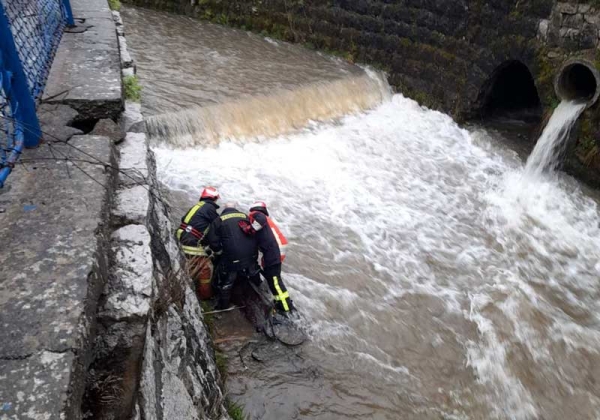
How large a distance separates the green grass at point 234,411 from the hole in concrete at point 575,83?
7.97 meters

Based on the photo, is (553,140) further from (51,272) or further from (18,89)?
(51,272)

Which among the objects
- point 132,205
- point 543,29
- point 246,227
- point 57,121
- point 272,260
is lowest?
point 272,260

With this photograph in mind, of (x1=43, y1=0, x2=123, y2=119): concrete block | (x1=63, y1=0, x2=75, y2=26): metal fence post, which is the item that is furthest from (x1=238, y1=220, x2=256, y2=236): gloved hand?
(x1=63, y1=0, x2=75, y2=26): metal fence post

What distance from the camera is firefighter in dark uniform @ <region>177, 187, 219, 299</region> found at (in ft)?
16.1

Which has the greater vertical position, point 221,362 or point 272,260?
point 272,260

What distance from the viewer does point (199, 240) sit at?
16.3 feet

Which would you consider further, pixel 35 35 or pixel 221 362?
pixel 221 362

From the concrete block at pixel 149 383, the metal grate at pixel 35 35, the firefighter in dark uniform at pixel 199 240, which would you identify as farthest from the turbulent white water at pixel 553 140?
the concrete block at pixel 149 383

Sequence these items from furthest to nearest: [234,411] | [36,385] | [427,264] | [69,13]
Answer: [427,264], [69,13], [234,411], [36,385]

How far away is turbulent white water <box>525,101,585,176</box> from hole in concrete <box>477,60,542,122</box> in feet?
6.04

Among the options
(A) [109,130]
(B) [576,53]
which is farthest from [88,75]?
(B) [576,53]

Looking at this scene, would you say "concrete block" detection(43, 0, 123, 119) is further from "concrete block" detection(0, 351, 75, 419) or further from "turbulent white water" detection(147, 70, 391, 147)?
"concrete block" detection(0, 351, 75, 419)

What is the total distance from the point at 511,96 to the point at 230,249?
8.93 meters

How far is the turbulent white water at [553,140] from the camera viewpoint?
333 inches
